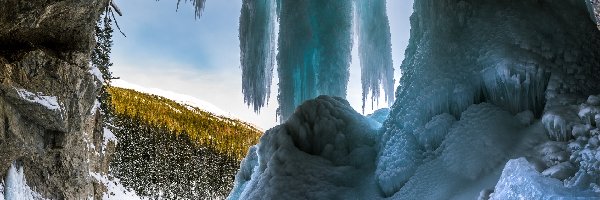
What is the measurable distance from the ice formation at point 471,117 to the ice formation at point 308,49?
183 cm

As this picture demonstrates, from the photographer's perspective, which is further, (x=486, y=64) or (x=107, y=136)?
(x=107, y=136)

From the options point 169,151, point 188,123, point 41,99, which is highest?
point 41,99

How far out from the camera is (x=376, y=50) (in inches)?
247

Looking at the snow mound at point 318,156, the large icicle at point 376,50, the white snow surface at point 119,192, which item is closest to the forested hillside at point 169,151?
the white snow surface at point 119,192

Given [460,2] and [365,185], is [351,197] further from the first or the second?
[460,2]

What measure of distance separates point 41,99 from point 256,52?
20.8ft

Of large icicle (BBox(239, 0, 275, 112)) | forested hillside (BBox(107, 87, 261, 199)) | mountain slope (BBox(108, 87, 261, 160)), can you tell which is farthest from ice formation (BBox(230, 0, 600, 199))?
mountain slope (BBox(108, 87, 261, 160))

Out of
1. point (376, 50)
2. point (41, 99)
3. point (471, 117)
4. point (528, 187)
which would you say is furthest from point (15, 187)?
point (528, 187)

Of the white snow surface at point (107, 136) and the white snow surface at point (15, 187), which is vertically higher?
the white snow surface at point (107, 136)

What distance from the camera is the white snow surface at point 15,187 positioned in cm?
943

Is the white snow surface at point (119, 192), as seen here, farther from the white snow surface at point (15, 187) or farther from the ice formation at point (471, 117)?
the ice formation at point (471, 117)

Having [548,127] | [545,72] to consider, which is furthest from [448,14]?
[548,127]

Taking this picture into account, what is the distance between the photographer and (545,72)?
2.85 m

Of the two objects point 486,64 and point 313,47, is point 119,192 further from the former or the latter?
point 486,64
